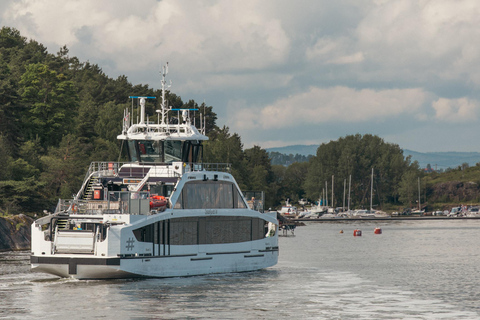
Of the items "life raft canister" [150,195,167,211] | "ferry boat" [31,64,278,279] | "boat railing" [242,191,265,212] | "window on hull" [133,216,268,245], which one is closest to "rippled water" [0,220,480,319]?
"ferry boat" [31,64,278,279]

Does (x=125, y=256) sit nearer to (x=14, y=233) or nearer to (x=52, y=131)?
(x=14, y=233)

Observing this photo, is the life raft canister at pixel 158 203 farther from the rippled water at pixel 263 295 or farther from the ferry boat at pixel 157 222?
the rippled water at pixel 263 295

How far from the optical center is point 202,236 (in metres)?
44.7

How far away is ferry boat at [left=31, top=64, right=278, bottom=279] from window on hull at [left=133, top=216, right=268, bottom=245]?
2.1 inches

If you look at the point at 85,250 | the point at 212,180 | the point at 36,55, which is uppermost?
the point at 36,55

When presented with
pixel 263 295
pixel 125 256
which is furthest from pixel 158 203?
pixel 263 295

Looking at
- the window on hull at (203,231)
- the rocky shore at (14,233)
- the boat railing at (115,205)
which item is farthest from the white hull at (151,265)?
the rocky shore at (14,233)

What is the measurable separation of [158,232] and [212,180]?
598 centimetres

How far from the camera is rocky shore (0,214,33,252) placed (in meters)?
69.2

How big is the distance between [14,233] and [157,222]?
107 ft

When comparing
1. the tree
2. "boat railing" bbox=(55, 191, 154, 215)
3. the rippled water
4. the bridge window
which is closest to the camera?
the rippled water

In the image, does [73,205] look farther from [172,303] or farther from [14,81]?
[14,81]

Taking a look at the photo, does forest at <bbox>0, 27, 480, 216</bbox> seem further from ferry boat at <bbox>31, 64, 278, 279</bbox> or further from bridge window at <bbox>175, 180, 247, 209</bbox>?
bridge window at <bbox>175, 180, 247, 209</bbox>

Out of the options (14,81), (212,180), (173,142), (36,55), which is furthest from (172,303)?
(36,55)
